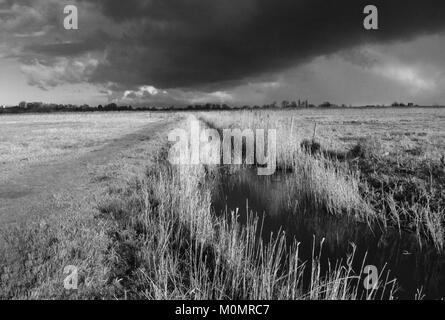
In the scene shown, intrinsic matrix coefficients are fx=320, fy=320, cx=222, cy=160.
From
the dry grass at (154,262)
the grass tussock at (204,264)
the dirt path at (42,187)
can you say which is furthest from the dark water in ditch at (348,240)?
the dirt path at (42,187)

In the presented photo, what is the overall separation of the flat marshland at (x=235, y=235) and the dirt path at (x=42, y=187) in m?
0.11

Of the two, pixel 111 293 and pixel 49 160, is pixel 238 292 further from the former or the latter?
pixel 49 160

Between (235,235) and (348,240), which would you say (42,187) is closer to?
(235,235)

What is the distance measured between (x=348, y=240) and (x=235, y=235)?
10.1 ft

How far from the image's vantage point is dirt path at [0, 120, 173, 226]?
283 inches

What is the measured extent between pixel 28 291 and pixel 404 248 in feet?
21.4

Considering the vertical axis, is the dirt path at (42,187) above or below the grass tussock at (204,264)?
above

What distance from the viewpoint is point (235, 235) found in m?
5.05

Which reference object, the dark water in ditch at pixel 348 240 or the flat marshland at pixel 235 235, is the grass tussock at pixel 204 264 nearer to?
the flat marshland at pixel 235 235

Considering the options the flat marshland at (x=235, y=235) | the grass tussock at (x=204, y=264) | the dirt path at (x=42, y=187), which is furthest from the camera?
the dirt path at (x=42, y=187)

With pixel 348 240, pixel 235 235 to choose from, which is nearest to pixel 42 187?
pixel 235 235

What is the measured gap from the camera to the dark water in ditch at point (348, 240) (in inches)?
212

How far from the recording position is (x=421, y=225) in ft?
23.0
